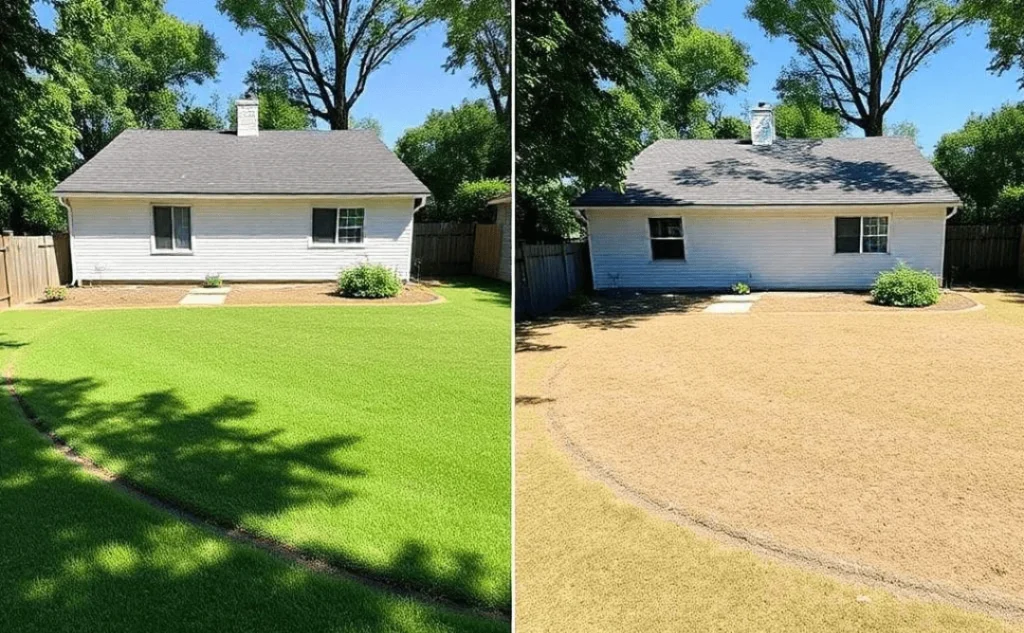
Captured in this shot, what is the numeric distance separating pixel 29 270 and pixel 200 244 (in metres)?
1.97

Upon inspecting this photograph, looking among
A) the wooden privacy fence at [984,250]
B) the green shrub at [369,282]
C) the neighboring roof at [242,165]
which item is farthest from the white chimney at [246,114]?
the wooden privacy fence at [984,250]

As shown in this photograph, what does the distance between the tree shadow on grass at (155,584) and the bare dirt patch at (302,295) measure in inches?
92.4

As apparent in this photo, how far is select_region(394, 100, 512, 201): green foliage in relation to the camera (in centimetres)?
532

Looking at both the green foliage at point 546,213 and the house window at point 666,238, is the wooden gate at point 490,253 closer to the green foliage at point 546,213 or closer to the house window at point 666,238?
the green foliage at point 546,213

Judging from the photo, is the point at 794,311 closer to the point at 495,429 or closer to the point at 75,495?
the point at 495,429

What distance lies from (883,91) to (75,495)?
1245 cm

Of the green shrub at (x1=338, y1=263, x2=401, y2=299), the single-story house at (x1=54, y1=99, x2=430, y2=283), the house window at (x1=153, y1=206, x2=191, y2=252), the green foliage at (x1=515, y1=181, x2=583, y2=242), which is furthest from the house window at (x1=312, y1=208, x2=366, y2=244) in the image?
the green foliage at (x1=515, y1=181, x2=583, y2=242)

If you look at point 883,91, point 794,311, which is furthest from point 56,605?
point 883,91

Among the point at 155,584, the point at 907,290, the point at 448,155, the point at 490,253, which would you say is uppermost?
the point at 448,155

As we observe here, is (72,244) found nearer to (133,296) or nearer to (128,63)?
(128,63)

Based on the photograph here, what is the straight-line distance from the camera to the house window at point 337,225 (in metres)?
10.8

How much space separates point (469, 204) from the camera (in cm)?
1082

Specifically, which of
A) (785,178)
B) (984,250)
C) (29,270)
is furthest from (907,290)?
(29,270)

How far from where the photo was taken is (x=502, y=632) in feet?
8.43
